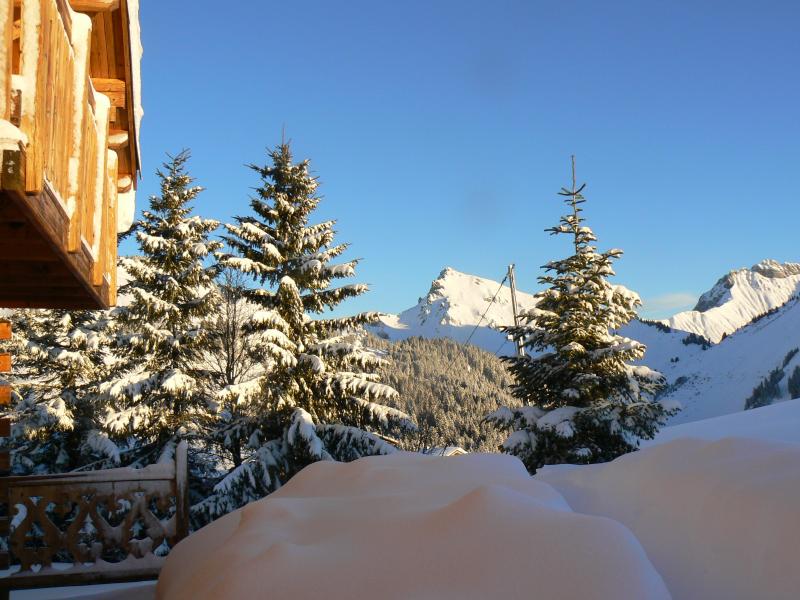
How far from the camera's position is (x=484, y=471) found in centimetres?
437

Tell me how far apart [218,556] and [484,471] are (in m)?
2.08

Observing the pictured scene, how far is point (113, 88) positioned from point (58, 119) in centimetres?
237

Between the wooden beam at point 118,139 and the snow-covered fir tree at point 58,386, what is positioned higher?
the wooden beam at point 118,139

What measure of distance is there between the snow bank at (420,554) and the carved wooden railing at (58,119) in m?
1.74

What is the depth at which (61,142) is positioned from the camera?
115 inches

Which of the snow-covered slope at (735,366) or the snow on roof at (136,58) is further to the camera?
the snow-covered slope at (735,366)

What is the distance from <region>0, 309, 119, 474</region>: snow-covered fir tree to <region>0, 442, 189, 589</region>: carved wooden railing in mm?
10544

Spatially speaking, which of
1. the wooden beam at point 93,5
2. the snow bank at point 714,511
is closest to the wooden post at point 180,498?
the snow bank at point 714,511

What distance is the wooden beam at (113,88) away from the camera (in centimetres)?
488

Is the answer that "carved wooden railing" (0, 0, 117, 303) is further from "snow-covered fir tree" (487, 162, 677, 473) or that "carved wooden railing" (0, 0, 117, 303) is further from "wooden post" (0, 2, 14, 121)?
"snow-covered fir tree" (487, 162, 677, 473)

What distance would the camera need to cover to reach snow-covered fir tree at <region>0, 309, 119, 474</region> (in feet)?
49.1

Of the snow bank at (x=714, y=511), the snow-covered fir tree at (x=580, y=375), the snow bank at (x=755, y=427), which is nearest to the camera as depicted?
the snow bank at (x=714, y=511)

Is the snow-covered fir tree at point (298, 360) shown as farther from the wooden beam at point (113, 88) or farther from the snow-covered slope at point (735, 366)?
the snow-covered slope at point (735, 366)

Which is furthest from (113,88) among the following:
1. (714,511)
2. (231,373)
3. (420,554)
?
(231,373)
